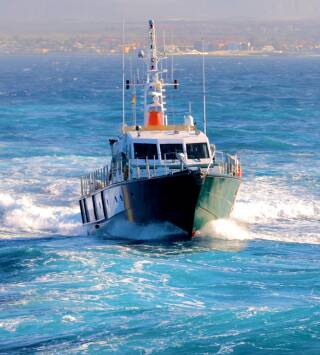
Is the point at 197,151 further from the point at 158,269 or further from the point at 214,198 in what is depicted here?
the point at 158,269

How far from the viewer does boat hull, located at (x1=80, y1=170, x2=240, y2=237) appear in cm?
3738

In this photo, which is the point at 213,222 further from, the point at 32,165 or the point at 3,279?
→ the point at 32,165

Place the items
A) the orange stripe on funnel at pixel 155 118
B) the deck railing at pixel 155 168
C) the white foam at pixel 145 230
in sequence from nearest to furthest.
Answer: the deck railing at pixel 155 168 → the white foam at pixel 145 230 → the orange stripe on funnel at pixel 155 118

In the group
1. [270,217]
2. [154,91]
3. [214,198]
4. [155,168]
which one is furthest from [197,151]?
[270,217]

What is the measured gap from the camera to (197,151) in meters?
39.7

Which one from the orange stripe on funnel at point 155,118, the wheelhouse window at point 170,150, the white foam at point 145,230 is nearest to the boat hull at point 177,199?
the white foam at point 145,230

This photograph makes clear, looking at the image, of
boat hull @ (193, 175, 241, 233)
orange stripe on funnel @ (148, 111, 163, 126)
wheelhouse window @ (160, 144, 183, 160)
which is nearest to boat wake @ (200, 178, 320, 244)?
boat hull @ (193, 175, 241, 233)

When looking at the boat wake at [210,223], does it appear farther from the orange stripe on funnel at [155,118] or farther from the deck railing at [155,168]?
the orange stripe on funnel at [155,118]

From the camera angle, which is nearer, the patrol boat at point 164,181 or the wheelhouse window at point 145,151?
the patrol boat at point 164,181

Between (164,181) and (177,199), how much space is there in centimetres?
80

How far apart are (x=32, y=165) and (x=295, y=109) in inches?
1705

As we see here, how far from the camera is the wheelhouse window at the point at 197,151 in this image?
130 ft

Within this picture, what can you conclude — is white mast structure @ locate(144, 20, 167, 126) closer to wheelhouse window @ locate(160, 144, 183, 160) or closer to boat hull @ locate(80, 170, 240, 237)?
wheelhouse window @ locate(160, 144, 183, 160)

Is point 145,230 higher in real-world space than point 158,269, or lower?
higher
